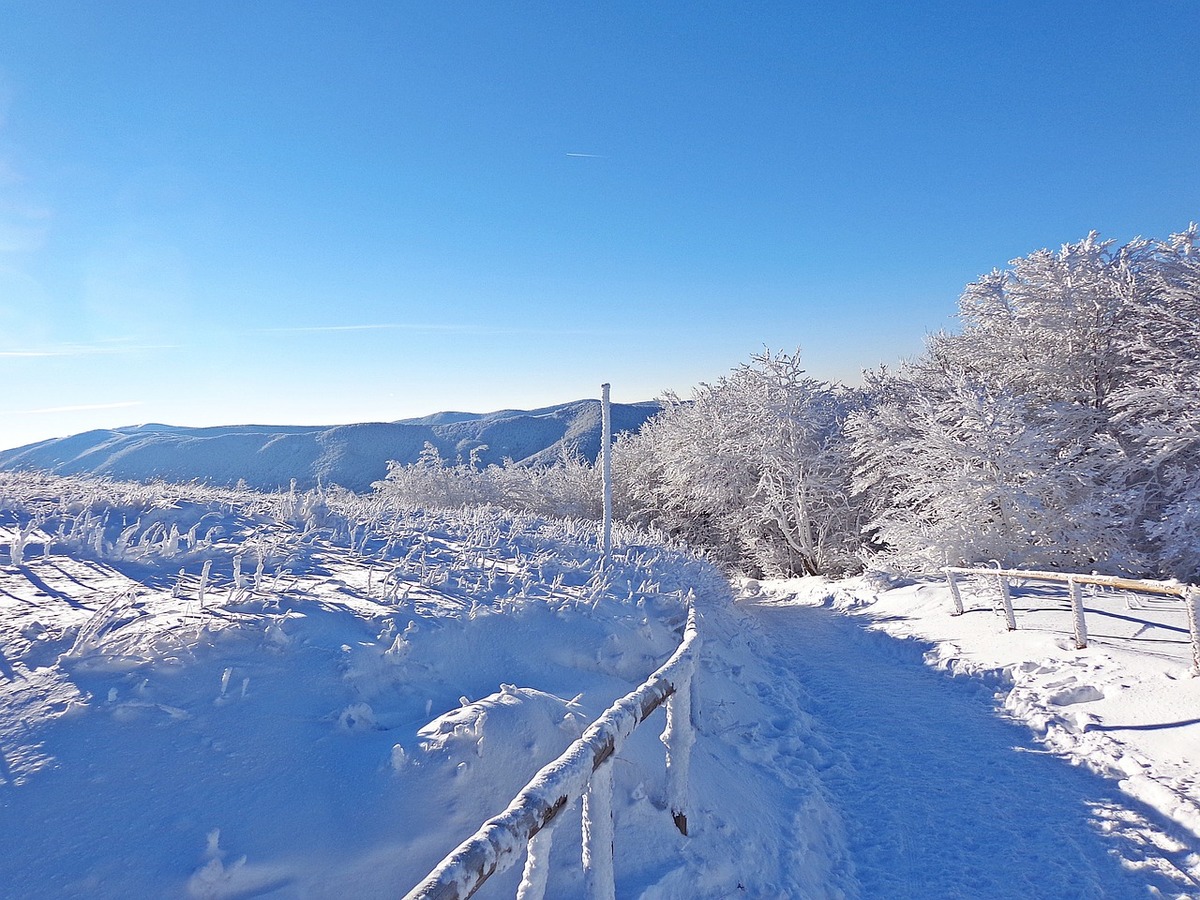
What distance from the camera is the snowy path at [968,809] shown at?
12.3ft

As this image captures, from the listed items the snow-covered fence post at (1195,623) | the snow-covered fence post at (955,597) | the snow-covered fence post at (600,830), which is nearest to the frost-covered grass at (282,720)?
the snow-covered fence post at (600,830)

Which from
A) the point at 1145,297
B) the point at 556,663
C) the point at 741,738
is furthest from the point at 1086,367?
the point at 556,663

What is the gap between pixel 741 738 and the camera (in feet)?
19.3

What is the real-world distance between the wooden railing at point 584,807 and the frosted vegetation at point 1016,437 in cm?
1262

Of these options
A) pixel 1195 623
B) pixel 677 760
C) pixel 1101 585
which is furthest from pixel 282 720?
pixel 1101 585

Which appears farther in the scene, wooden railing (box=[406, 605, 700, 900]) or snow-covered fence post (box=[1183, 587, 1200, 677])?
snow-covered fence post (box=[1183, 587, 1200, 677])

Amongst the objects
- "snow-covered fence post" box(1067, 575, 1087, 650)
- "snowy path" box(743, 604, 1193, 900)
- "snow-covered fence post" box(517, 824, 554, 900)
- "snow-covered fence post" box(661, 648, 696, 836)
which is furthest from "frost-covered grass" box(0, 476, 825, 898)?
"snow-covered fence post" box(1067, 575, 1087, 650)

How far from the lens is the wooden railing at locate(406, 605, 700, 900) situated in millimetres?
1706

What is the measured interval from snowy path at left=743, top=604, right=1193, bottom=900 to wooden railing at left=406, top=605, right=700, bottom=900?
1715 mm

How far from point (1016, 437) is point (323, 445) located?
103852mm

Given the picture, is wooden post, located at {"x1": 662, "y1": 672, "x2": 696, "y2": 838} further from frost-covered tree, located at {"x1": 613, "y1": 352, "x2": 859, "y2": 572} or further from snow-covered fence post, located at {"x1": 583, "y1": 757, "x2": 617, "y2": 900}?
frost-covered tree, located at {"x1": 613, "y1": 352, "x2": 859, "y2": 572}

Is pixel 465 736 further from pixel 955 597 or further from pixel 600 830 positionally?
pixel 955 597

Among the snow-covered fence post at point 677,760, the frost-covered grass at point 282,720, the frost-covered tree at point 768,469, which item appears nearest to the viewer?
the frost-covered grass at point 282,720

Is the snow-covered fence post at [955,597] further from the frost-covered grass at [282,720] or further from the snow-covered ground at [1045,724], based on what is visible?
the frost-covered grass at [282,720]
